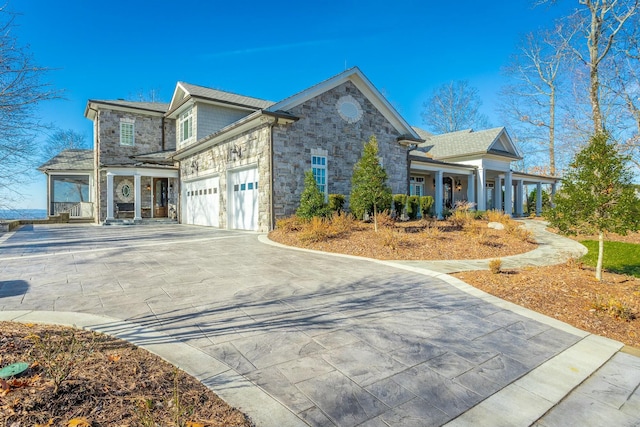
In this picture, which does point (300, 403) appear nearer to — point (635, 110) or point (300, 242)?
point (300, 242)

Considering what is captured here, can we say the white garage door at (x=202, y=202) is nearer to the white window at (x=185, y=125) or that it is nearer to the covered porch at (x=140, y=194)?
the covered porch at (x=140, y=194)

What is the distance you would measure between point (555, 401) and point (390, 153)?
13869 mm

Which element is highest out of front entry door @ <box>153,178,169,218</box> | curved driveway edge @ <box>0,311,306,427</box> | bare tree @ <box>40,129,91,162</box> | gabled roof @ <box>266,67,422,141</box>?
bare tree @ <box>40,129,91,162</box>

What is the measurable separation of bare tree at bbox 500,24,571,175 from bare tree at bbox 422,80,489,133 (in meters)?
8.47

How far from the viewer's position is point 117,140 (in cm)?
2030

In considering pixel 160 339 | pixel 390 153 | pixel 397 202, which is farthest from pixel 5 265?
pixel 390 153

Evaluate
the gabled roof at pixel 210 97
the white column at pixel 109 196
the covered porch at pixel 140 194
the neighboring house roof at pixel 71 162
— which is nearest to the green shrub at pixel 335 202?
the gabled roof at pixel 210 97

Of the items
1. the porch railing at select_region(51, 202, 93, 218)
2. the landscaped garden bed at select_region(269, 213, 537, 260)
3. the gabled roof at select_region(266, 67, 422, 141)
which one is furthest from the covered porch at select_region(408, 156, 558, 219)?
the porch railing at select_region(51, 202, 93, 218)

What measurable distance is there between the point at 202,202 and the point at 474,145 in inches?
688

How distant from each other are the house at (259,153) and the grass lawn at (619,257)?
803 cm

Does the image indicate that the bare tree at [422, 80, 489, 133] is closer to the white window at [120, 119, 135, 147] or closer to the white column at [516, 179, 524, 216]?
the white column at [516, 179, 524, 216]

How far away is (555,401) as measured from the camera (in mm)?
2289

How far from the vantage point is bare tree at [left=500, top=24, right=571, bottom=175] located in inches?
825

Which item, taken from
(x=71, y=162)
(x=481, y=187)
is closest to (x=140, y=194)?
(x=71, y=162)
